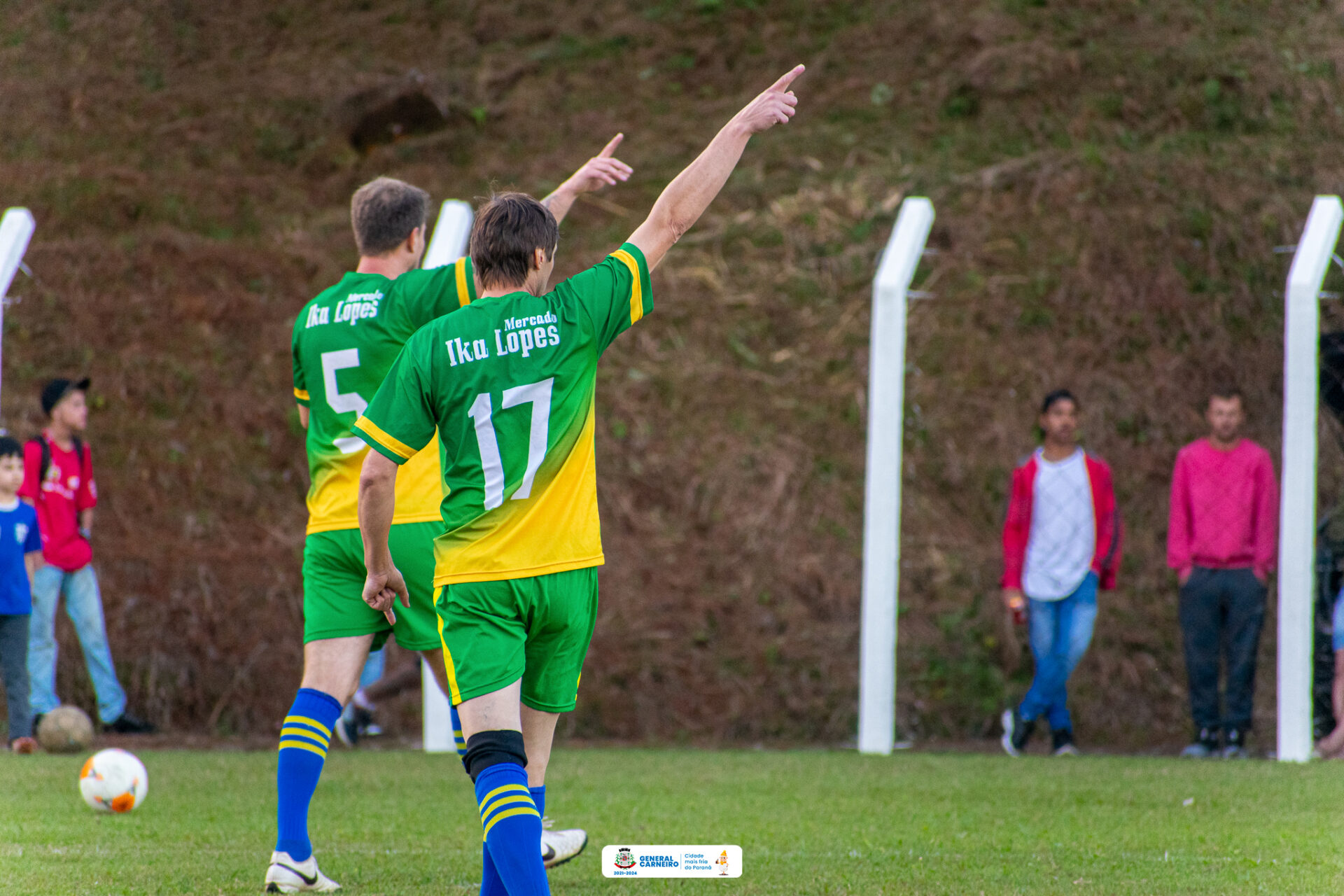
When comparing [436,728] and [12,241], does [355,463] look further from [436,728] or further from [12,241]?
[12,241]

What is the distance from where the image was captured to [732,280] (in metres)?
12.4

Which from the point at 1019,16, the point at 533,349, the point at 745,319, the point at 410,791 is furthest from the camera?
the point at 1019,16

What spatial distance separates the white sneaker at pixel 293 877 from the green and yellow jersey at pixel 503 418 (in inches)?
52.7

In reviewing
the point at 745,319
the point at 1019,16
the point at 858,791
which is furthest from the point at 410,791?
the point at 1019,16

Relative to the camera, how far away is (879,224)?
12594 mm

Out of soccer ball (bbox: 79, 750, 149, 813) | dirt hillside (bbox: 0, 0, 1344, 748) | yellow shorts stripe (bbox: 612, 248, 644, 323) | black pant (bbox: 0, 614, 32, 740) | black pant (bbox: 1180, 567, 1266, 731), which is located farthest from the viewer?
dirt hillside (bbox: 0, 0, 1344, 748)

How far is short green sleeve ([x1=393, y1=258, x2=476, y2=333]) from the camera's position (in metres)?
4.59

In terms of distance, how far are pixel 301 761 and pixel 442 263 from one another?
4361 mm

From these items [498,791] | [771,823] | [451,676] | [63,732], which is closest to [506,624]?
[451,676]

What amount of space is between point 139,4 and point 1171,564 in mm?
13355

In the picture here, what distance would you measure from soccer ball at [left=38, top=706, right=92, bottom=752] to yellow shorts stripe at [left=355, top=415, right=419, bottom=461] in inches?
225

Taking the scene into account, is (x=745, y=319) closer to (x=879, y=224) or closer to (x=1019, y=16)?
(x=879, y=224)

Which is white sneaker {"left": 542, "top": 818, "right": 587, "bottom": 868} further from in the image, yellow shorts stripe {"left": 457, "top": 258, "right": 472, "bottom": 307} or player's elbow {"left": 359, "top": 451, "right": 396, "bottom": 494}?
yellow shorts stripe {"left": 457, "top": 258, "right": 472, "bottom": 307}

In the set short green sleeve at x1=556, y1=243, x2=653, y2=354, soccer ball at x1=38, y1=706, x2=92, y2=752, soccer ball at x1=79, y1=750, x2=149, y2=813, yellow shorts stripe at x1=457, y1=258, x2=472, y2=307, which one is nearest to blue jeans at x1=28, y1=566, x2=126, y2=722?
soccer ball at x1=38, y1=706, x2=92, y2=752
